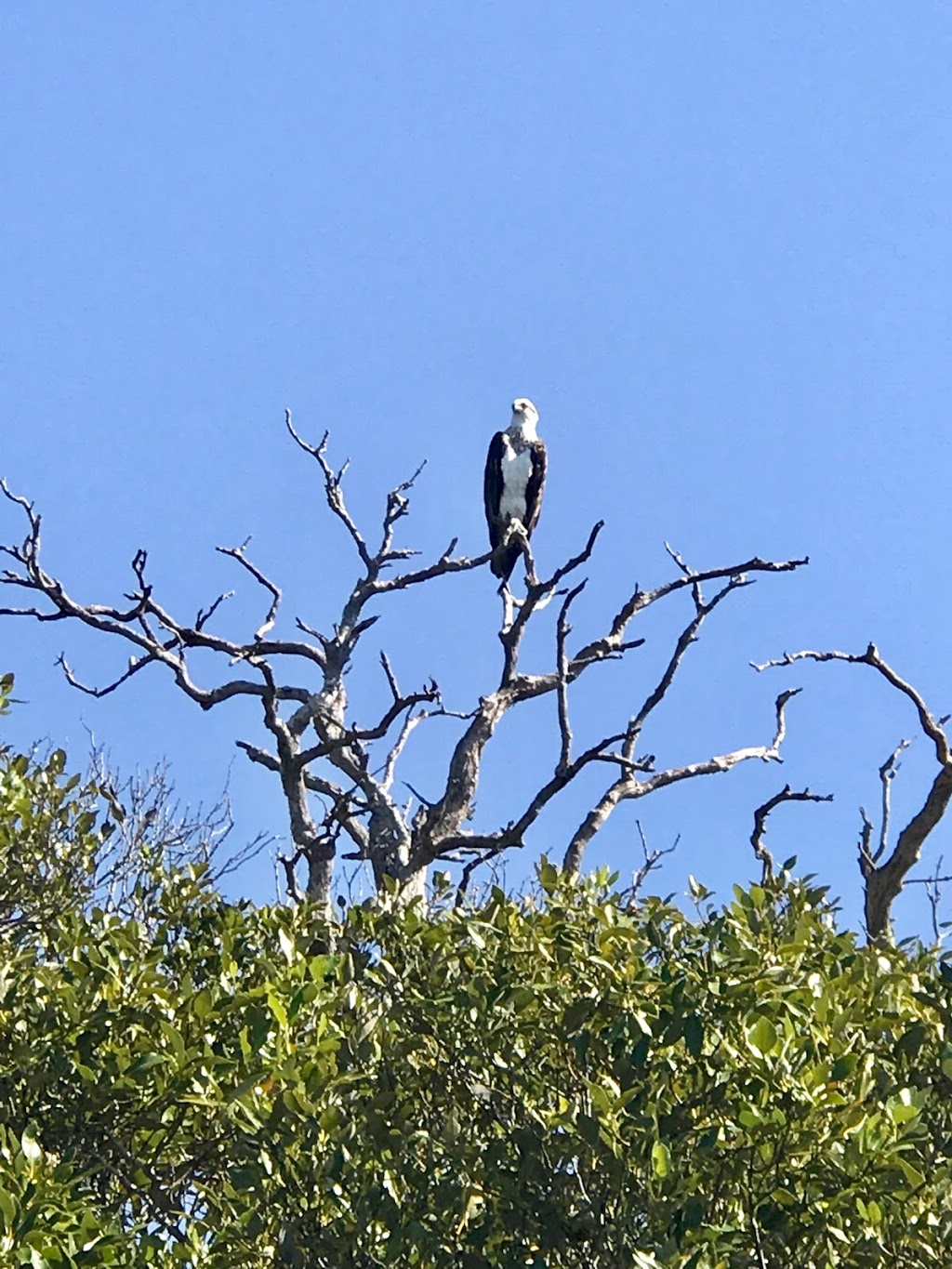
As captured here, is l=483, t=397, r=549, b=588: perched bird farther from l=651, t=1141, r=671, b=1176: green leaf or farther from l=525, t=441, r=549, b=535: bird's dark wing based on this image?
l=651, t=1141, r=671, b=1176: green leaf

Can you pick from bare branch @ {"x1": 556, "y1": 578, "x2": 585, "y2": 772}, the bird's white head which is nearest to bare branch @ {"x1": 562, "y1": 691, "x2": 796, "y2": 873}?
bare branch @ {"x1": 556, "y1": 578, "x2": 585, "y2": 772}

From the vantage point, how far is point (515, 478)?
35.2 ft

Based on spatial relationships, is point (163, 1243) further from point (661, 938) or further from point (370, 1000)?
point (661, 938)

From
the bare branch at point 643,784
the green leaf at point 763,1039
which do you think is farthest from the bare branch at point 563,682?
the green leaf at point 763,1039

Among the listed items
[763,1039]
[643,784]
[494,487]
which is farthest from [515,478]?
[763,1039]

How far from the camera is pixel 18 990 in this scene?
13.7ft

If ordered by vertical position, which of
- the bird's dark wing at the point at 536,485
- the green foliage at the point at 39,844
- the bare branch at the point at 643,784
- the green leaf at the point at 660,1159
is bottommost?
the green leaf at the point at 660,1159

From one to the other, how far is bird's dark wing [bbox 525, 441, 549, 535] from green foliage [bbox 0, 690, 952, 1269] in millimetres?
6193

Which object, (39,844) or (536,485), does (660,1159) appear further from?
(536,485)

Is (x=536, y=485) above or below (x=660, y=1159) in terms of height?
above

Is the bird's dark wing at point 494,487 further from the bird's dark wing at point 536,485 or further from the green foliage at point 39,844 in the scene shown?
Result: the green foliage at point 39,844

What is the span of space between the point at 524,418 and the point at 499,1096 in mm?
8318

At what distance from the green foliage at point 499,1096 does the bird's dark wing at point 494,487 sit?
621 cm

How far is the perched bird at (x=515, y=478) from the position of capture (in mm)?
10375
